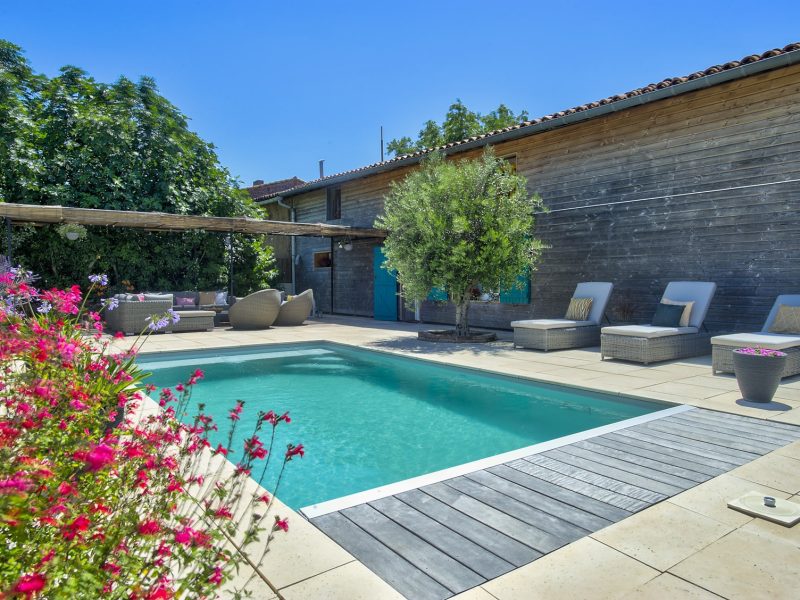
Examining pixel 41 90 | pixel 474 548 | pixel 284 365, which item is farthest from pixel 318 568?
pixel 41 90

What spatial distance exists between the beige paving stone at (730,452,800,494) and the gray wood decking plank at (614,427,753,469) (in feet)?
0.25

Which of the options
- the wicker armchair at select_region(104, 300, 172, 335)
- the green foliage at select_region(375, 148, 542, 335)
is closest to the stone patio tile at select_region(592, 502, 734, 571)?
the green foliage at select_region(375, 148, 542, 335)

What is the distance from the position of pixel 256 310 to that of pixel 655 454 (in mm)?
9107

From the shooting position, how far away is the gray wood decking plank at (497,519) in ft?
6.97

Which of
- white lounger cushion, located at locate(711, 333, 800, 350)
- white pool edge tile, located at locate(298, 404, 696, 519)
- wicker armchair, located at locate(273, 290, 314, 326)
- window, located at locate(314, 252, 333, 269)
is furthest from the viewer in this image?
window, located at locate(314, 252, 333, 269)

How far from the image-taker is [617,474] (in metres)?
2.90

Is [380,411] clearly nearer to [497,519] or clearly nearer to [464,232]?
[497,519]

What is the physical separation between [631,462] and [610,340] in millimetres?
3920

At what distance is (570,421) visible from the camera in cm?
460

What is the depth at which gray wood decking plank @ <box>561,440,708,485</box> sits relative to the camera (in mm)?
2807

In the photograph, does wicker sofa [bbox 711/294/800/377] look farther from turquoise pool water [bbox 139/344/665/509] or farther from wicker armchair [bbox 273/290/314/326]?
wicker armchair [bbox 273/290/314/326]

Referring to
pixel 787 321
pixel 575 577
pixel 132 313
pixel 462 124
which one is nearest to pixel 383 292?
pixel 132 313

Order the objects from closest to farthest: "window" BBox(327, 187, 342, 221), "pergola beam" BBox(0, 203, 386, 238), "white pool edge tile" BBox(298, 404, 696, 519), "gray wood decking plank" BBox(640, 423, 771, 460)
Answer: "white pool edge tile" BBox(298, 404, 696, 519) < "gray wood decking plank" BBox(640, 423, 771, 460) < "pergola beam" BBox(0, 203, 386, 238) < "window" BBox(327, 187, 342, 221)

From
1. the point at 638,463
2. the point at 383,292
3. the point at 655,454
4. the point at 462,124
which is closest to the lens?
the point at 638,463
